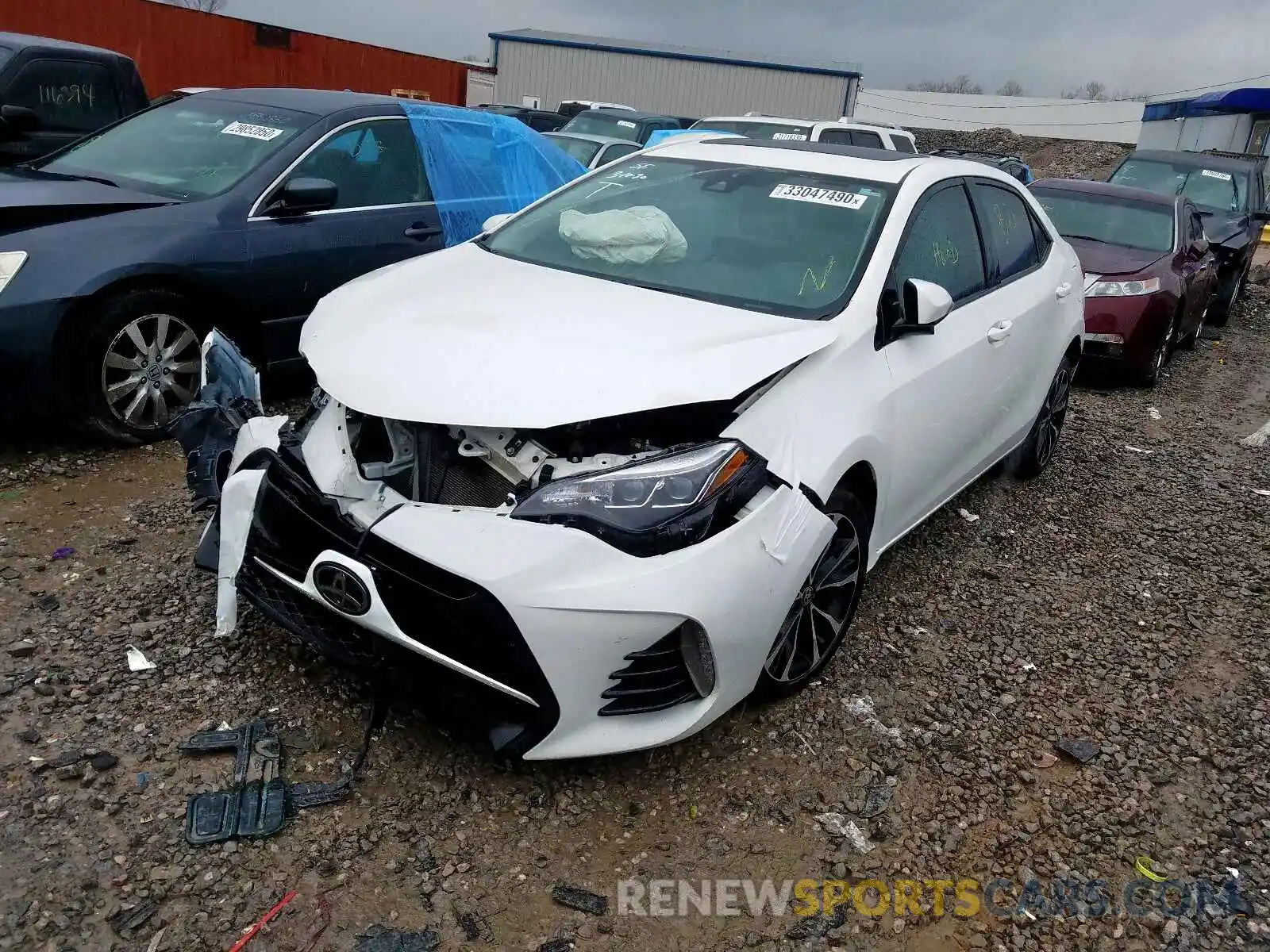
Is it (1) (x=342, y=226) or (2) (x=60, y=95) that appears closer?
(1) (x=342, y=226)

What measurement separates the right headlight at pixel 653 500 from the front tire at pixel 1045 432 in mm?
3119

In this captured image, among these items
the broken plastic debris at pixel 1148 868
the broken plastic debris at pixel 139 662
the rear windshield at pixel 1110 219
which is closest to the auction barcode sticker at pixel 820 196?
the broken plastic debris at pixel 1148 868

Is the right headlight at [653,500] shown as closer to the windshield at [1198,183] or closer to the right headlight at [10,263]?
the right headlight at [10,263]

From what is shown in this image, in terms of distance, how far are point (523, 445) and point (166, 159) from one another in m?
3.53

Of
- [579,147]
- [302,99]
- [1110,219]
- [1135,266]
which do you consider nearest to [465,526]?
[302,99]

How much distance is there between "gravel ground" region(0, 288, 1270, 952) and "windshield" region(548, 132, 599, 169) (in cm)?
763

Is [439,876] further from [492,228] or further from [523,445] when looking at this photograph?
[492,228]

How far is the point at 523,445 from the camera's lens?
2598mm

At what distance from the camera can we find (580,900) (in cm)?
237

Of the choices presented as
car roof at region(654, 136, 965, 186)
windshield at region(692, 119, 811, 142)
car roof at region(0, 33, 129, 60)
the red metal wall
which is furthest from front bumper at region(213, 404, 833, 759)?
the red metal wall

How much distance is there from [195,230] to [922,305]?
10.7 feet

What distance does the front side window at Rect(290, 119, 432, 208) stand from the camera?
511 cm

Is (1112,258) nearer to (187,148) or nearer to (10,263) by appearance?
(187,148)

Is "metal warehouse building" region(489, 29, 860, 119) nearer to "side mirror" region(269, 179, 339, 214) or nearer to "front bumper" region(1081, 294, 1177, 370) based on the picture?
"front bumper" region(1081, 294, 1177, 370)
